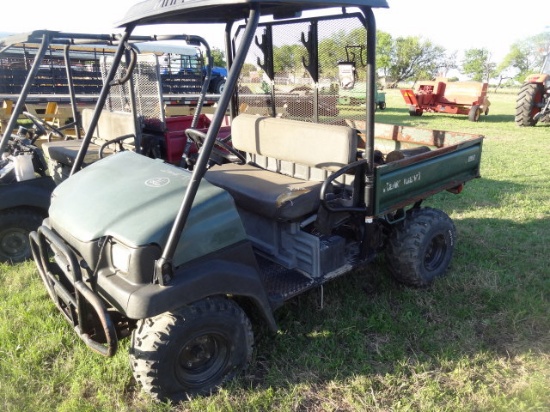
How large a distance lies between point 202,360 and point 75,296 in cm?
72

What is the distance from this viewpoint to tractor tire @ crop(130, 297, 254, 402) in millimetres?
2092

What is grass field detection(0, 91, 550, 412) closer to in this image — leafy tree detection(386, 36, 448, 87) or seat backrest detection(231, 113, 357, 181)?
seat backrest detection(231, 113, 357, 181)

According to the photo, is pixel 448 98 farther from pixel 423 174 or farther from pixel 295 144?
pixel 295 144

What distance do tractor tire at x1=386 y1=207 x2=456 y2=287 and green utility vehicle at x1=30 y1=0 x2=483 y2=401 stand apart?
10mm

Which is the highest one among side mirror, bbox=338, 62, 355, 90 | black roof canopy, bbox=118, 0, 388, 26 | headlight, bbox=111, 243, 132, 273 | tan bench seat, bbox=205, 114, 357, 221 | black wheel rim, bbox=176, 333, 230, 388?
black roof canopy, bbox=118, 0, 388, 26

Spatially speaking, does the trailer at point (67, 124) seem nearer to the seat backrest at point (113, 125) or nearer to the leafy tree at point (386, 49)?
the seat backrest at point (113, 125)

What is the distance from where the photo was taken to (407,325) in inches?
116

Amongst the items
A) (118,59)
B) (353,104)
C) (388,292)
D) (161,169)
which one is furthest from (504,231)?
(118,59)

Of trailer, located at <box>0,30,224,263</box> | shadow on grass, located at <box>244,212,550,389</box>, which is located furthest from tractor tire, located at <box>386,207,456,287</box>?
trailer, located at <box>0,30,224,263</box>

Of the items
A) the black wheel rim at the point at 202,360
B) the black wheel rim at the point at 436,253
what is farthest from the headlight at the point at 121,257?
the black wheel rim at the point at 436,253

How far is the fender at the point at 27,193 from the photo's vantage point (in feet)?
12.0

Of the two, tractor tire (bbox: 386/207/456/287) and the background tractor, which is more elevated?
the background tractor

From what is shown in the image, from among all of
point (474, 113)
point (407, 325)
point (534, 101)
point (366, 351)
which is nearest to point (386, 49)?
point (474, 113)

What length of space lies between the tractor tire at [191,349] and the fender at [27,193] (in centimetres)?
217
